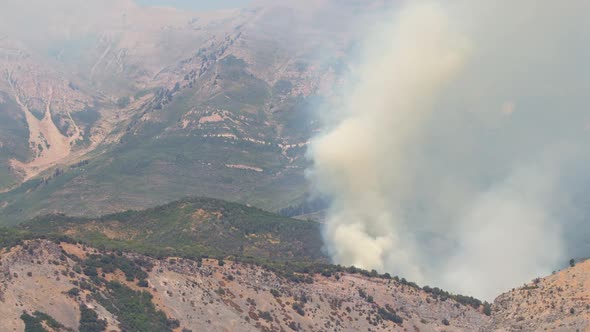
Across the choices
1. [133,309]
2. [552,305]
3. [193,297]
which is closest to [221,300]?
[193,297]

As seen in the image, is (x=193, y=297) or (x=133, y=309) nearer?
(x=133, y=309)

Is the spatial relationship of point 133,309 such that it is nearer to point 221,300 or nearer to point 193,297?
point 193,297

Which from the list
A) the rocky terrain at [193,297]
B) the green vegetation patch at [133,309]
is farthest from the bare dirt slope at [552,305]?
the green vegetation patch at [133,309]

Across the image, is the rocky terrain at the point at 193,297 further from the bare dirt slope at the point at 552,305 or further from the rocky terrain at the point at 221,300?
the bare dirt slope at the point at 552,305

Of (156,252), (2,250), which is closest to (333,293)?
(156,252)

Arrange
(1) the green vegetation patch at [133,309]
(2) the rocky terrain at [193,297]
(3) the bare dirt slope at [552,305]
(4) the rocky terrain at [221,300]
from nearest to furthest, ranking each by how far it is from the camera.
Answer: (4) the rocky terrain at [221,300]
(2) the rocky terrain at [193,297]
(1) the green vegetation patch at [133,309]
(3) the bare dirt slope at [552,305]

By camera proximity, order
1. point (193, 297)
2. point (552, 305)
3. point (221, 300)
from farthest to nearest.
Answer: point (221, 300), point (193, 297), point (552, 305)

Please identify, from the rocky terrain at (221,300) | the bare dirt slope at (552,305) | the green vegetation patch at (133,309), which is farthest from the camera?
the bare dirt slope at (552,305)

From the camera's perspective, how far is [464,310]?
632ft

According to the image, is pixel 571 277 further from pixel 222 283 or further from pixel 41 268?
pixel 41 268

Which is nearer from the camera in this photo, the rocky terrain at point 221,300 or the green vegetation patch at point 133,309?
the rocky terrain at point 221,300

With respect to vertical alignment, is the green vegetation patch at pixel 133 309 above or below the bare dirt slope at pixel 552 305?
below

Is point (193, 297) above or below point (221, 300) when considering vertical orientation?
below

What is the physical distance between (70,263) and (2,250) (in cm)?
1397
